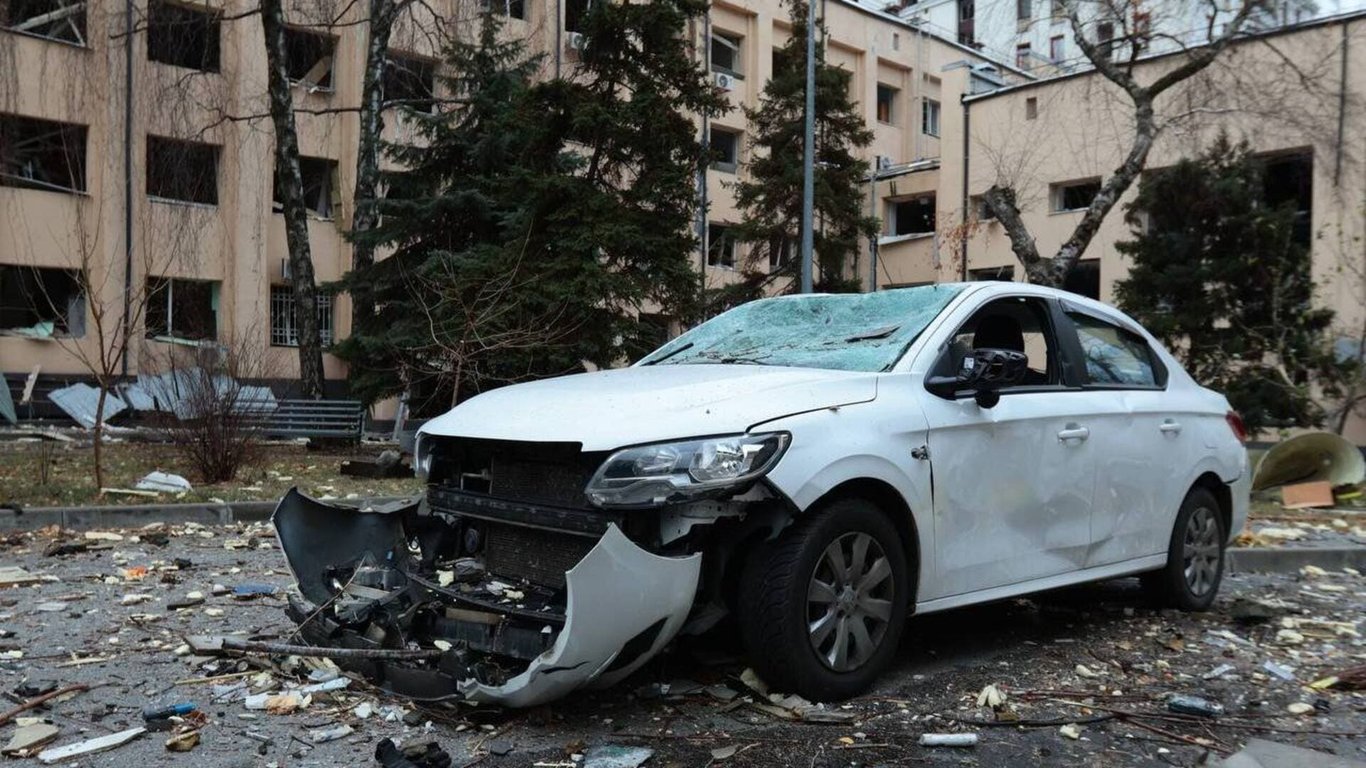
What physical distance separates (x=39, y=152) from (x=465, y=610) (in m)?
24.4

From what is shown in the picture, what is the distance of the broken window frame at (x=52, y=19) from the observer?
74.4 feet

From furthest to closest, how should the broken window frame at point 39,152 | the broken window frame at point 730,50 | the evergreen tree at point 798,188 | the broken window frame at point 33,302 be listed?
1. the broken window frame at point 730,50
2. the evergreen tree at point 798,188
3. the broken window frame at point 33,302
4. the broken window frame at point 39,152

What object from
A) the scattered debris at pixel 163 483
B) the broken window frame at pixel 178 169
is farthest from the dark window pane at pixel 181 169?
the scattered debris at pixel 163 483

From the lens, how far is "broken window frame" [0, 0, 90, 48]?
22688 mm

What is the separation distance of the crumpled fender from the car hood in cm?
44

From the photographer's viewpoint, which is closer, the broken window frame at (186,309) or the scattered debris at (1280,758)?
the scattered debris at (1280,758)

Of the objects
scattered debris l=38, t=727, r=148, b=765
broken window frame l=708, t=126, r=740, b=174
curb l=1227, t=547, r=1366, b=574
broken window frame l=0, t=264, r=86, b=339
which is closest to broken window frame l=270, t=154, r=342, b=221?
broken window frame l=0, t=264, r=86, b=339

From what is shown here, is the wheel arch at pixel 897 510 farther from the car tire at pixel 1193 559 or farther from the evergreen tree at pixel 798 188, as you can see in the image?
the evergreen tree at pixel 798 188

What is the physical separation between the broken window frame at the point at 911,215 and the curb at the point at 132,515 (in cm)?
2847

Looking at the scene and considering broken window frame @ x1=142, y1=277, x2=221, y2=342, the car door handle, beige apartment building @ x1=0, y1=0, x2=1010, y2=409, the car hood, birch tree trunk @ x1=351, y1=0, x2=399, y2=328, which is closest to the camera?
the car hood

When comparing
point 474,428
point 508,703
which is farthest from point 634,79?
point 508,703

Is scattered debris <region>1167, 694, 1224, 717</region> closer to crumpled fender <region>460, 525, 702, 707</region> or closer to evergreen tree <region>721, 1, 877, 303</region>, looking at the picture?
crumpled fender <region>460, 525, 702, 707</region>

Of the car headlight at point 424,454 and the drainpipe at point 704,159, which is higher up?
the drainpipe at point 704,159

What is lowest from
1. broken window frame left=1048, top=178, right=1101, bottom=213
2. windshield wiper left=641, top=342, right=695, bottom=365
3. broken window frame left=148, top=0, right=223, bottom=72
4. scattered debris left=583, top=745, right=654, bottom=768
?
scattered debris left=583, top=745, right=654, bottom=768
